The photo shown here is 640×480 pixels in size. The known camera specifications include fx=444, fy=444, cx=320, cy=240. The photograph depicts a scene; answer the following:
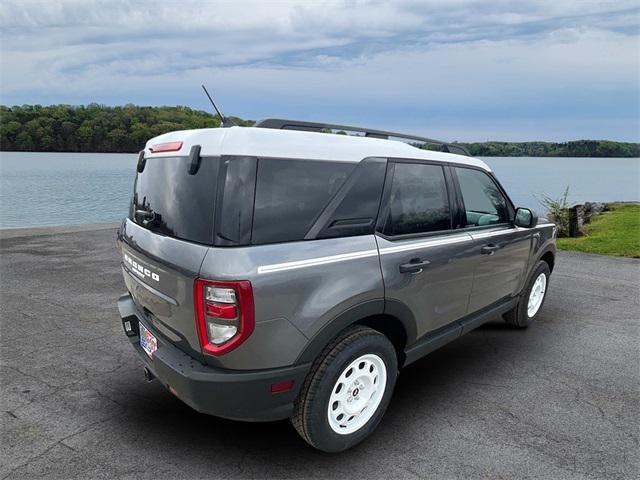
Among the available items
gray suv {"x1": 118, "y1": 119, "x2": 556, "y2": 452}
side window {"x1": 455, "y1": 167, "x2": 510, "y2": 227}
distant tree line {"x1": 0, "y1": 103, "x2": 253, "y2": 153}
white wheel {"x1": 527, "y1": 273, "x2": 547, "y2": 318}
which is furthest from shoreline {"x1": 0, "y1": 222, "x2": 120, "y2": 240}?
distant tree line {"x1": 0, "y1": 103, "x2": 253, "y2": 153}

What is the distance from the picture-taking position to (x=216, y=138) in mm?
2354

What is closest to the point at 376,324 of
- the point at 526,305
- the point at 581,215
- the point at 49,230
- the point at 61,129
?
the point at 526,305

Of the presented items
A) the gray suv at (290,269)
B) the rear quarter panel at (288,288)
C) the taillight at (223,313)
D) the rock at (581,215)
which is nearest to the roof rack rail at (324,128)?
the gray suv at (290,269)

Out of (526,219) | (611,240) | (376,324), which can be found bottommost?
(611,240)

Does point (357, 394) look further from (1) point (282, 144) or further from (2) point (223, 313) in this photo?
(1) point (282, 144)

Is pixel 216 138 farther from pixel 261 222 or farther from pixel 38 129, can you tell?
pixel 38 129

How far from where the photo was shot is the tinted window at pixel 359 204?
263 cm

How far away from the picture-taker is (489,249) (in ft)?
12.4

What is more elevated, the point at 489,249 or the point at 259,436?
the point at 489,249

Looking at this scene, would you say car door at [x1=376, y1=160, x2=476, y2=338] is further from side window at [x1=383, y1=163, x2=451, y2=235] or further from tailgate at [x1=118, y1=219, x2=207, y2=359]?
tailgate at [x1=118, y1=219, x2=207, y2=359]

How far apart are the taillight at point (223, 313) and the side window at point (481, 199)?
2271 mm

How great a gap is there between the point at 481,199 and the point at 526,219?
1.87 feet

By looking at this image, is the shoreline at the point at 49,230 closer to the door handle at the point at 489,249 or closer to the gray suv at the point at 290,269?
the gray suv at the point at 290,269

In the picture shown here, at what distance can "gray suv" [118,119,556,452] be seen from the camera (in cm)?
228
